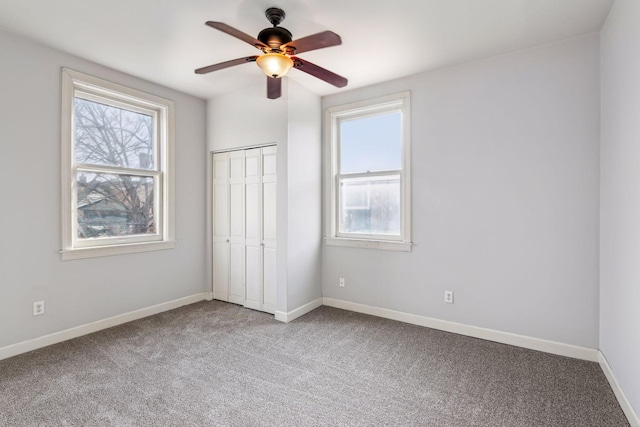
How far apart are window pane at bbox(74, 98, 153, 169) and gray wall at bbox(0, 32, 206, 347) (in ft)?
0.80

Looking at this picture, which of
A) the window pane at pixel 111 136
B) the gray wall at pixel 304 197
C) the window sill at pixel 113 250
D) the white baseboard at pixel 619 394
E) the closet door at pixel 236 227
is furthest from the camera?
the closet door at pixel 236 227

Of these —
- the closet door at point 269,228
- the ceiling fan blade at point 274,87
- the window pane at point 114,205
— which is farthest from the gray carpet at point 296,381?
the ceiling fan blade at point 274,87

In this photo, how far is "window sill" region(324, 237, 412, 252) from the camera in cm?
357

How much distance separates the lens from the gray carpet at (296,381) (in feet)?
6.49

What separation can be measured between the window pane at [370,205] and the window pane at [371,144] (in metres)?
0.16

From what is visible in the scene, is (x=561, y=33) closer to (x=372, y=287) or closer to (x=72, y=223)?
(x=372, y=287)

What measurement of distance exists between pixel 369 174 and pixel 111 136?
9.59 feet

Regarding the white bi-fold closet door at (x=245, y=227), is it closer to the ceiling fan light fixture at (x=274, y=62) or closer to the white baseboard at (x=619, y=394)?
the ceiling fan light fixture at (x=274, y=62)

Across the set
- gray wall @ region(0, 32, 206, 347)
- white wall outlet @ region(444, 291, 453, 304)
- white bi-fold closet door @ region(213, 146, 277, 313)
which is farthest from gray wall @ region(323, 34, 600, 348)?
gray wall @ region(0, 32, 206, 347)

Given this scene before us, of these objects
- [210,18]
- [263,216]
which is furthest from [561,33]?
[263,216]

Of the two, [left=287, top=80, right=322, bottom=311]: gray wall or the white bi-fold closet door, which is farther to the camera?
the white bi-fold closet door

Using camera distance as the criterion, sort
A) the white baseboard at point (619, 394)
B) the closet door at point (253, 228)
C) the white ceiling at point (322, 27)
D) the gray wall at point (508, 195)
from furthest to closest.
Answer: the closet door at point (253, 228) → the gray wall at point (508, 195) → the white ceiling at point (322, 27) → the white baseboard at point (619, 394)

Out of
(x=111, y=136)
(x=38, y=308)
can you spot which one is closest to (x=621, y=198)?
(x=111, y=136)

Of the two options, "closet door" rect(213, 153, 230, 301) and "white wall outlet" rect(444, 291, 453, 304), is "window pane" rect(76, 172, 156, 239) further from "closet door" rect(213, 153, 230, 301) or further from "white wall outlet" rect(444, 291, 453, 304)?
"white wall outlet" rect(444, 291, 453, 304)
